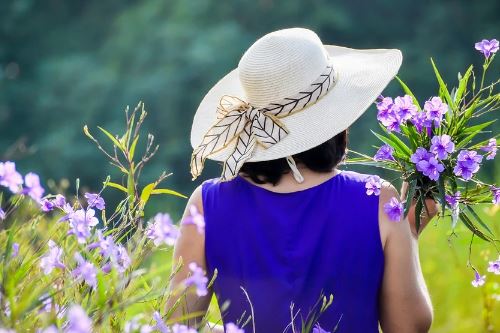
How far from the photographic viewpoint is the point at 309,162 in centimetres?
192

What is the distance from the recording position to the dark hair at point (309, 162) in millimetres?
1915

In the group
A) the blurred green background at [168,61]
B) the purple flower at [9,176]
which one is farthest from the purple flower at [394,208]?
the blurred green background at [168,61]

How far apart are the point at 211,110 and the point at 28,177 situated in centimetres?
98

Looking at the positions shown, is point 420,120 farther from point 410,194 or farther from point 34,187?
point 34,187

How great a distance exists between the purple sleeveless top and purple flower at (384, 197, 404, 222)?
2.3 inches

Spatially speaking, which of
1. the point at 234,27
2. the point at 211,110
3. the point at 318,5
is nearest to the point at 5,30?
the point at 234,27

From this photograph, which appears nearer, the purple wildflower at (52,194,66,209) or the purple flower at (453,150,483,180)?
the purple wildflower at (52,194,66,209)

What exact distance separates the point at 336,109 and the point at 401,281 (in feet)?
1.30

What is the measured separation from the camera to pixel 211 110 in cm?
232

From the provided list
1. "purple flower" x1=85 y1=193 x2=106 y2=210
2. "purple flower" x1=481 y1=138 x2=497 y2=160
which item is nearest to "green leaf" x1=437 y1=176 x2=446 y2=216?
"purple flower" x1=481 y1=138 x2=497 y2=160

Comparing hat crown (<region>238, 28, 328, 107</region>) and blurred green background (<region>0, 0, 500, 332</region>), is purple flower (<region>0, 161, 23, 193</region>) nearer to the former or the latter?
hat crown (<region>238, 28, 328, 107</region>)

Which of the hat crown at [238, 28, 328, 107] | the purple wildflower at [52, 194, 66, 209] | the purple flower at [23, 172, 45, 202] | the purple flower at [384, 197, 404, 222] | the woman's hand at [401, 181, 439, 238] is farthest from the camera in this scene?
the hat crown at [238, 28, 328, 107]

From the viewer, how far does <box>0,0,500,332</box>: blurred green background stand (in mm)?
15188

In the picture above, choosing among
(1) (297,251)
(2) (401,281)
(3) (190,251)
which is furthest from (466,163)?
(3) (190,251)
